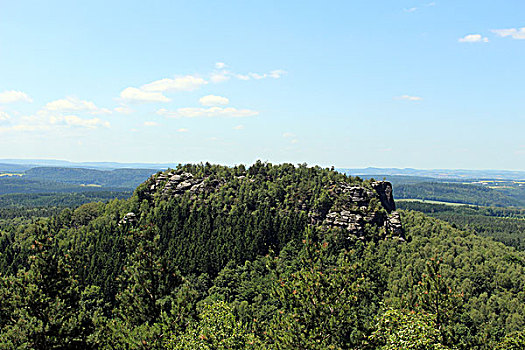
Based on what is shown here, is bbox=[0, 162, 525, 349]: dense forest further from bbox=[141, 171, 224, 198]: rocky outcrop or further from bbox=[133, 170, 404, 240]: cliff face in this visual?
bbox=[141, 171, 224, 198]: rocky outcrop

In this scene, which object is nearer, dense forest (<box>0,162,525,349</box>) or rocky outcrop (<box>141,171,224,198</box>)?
dense forest (<box>0,162,525,349</box>)

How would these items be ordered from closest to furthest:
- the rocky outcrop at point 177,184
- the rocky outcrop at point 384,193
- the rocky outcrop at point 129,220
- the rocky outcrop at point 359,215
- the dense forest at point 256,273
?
the dense forest at point 256,273 → the rocky outcrop at point 359,215 → the rocky outcrop at point 384,193 → the rocky outcrop at point 129,220 → the rocky outcrop at point 177,184

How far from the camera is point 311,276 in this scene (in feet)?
164

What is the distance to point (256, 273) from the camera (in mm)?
102000

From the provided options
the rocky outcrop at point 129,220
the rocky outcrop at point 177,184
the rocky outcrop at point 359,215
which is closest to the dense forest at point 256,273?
the rocky outcrop at point 359,215

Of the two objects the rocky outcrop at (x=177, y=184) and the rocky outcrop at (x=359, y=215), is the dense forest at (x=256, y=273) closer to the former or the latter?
the rocky outcrop at (x=359, y=215)

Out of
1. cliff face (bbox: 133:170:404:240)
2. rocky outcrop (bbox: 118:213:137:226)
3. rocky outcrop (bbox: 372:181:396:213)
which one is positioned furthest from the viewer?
rocky outcrop (bbox: 118:213:137:226)

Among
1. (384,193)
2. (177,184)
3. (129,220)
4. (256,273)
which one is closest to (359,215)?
(384,193)

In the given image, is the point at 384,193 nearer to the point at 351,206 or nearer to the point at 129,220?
the point at 351,206

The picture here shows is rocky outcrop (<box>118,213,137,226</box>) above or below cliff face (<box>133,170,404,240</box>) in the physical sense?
below

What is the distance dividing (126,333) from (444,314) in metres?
43.6

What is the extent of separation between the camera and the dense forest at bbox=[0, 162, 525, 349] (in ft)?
146

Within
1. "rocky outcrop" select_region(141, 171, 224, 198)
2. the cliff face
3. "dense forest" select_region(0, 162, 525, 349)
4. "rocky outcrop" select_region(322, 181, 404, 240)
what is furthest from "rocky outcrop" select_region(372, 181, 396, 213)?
"rocky outcrop" select_region(141, 171, 224, 198)

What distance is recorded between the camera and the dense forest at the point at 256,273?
146ft
